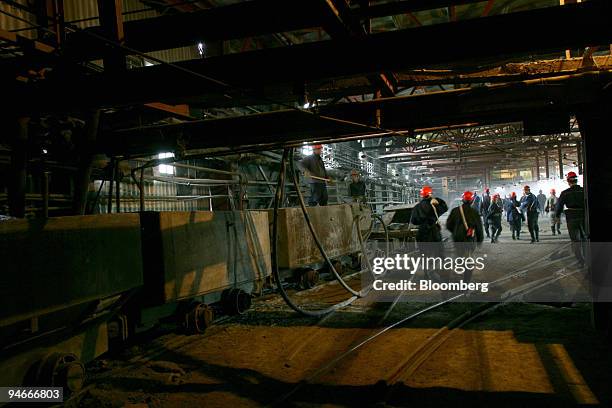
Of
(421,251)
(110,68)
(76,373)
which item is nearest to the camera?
(110,68)

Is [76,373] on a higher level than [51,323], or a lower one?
lower

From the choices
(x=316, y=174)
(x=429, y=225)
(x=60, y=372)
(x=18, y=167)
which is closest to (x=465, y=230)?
(x=429, y=225)

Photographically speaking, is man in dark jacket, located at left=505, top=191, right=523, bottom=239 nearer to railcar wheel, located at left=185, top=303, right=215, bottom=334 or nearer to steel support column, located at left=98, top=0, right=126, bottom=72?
railcar wheel, located at left=185, top=303, right=215, bottom=334

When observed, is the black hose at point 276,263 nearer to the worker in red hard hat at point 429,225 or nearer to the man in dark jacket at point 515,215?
the worker in red hard hat at point 429,225

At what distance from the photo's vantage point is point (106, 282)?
411cm

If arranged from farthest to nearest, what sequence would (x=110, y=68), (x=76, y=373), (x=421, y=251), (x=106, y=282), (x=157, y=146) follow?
(x=421, y=251) → (x=157, y=146) → (x=106, y=282) → (x=76, y=373) → (x=110, y=68)

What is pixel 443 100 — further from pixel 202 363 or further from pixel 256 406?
pixel 202 363

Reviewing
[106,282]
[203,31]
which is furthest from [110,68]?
[106,282]

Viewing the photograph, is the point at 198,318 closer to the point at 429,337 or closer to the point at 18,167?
the point at 18,167

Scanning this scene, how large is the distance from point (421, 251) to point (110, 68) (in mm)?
6864

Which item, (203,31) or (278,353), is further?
(278,353)

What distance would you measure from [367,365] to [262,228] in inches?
141

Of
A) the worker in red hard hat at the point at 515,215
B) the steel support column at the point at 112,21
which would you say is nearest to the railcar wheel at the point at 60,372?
the steel support column at the point at 112,21

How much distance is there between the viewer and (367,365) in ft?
15.4
